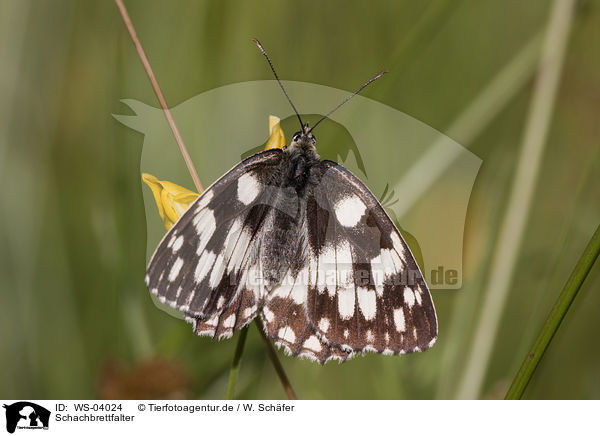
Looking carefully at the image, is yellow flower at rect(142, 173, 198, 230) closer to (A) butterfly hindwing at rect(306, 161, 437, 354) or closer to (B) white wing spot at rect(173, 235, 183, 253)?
(B) white wing spot at rect(173, 235, 183, 253)

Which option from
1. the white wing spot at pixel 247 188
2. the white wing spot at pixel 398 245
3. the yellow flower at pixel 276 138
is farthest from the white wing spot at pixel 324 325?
the yellow flower at pixel 276 138

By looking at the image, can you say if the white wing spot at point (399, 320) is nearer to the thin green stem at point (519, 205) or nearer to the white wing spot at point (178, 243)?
the thin green stem at point (519, 205)

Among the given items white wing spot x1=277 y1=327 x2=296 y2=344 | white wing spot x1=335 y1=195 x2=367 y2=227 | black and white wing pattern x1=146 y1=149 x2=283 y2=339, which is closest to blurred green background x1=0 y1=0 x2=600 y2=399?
black and white wing pattern x1=146 y1=149 x2=283 y2=339

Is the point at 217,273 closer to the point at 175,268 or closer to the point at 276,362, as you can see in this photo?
the point at 175,268

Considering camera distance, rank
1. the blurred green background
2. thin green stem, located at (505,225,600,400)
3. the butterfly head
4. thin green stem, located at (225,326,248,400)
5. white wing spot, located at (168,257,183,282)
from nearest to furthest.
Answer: thin green stem, located at (505,225,600,400) < thin green stem, located at (225,326,248,400) < white wing spot, located at (168,257,183,282) < the butterfly head < the blurred green background

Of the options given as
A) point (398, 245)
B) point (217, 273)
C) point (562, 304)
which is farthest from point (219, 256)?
point (562, 304)

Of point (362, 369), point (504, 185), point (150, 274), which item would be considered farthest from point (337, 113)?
point (362, 369)

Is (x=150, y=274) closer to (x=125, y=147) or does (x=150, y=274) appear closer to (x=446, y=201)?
(x=125, y=147)
